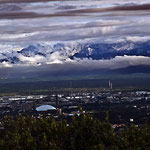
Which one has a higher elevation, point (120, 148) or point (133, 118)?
point (120, 148)

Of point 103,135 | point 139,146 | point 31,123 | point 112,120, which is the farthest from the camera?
point 112,120

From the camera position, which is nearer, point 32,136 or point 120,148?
point 120,148

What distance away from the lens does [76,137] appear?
67000mm

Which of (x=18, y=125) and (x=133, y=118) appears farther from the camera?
(x=133, y=118)

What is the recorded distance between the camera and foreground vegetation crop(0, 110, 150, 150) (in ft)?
202

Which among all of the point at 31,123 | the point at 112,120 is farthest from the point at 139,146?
the point at 112,120

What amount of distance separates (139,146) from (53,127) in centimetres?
1225

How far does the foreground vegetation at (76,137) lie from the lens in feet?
202

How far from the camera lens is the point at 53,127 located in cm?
6750

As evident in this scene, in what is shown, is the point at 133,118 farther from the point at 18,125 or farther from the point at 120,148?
the point at 120,148

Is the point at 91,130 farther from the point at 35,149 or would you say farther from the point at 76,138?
the point at 35,149

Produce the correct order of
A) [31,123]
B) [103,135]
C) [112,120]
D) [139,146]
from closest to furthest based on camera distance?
[139,146] → [103,135] → [31,123] → [112,120]

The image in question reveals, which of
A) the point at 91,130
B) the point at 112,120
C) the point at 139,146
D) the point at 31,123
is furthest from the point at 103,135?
the point at 112,120

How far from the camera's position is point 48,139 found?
6681 centimetres
